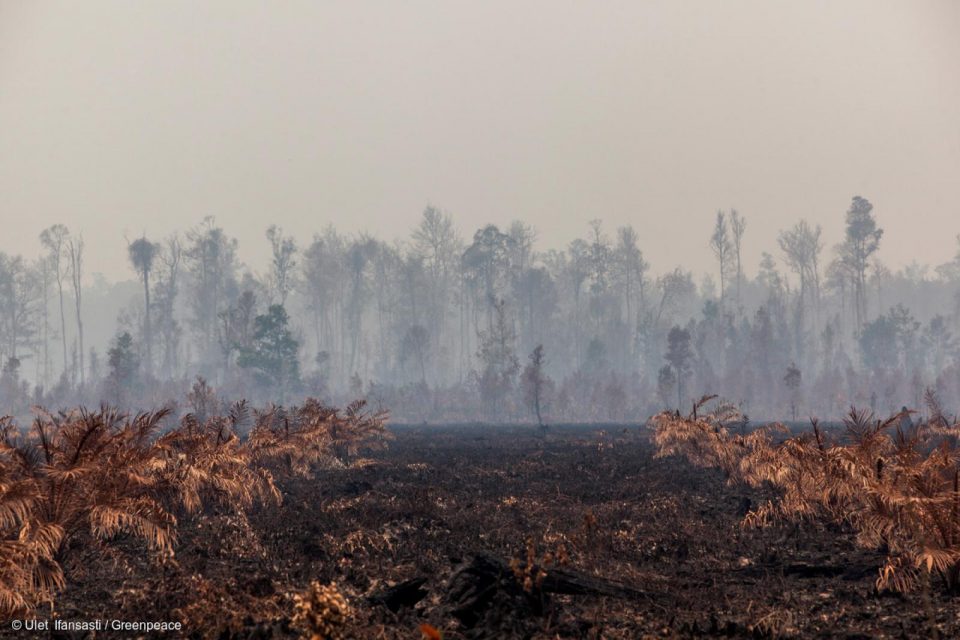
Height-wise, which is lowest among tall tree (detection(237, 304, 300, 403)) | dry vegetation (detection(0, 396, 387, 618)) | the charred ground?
the charred ground

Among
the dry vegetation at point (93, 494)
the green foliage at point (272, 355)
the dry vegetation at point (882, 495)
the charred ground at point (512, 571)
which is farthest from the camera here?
the green foliage at point (272, 355)

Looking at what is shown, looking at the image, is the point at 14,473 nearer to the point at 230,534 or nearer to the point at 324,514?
the point at 230,534

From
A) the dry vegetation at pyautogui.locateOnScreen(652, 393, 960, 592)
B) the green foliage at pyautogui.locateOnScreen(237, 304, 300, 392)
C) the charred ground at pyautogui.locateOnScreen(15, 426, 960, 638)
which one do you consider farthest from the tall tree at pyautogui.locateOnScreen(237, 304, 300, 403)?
the dry vegetation at pyautogui.locateOnScreen(652, 393, 960, 592)

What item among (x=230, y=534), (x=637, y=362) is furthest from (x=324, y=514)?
(x=637, y=362)

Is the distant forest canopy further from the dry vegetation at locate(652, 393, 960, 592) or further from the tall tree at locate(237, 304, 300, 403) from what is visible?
the dry vegetation at locate(652, 393, 960, 592)

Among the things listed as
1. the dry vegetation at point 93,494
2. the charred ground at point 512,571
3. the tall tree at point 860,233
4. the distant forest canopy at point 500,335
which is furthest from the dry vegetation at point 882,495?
the tall tree at point 860,233

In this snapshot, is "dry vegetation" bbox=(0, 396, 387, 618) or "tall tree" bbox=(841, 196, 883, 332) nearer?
→ "dry vegetation" bbox=(0, 396, 387, 618)

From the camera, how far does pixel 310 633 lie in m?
5.92

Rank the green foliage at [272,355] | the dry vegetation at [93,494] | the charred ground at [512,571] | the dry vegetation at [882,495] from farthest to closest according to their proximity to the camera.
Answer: the green foliage at [272,355] < the dry vegetation at [882,495] < the dry vegetation at [93,494] < the charred ground at [512,571]

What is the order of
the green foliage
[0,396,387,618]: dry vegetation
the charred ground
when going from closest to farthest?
the charred ground
[0,396,387,618]: dry vegetation
the green foliage

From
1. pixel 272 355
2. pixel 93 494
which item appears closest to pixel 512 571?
pixel 93 494

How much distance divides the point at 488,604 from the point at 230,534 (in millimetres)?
4524

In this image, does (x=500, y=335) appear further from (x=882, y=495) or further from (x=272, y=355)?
(x=882, y=495)

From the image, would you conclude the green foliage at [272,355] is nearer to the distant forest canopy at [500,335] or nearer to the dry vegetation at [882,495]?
the distant forest canopy at [500,335]
